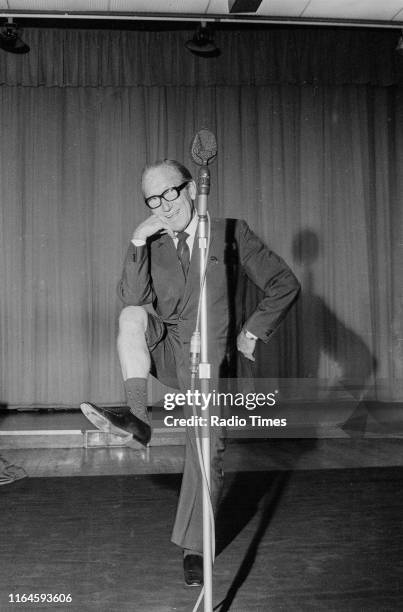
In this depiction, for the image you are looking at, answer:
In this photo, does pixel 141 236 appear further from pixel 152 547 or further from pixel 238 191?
pixel 238 191

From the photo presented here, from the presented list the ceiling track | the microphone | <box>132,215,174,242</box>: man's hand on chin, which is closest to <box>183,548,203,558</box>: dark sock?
<box>132,215,174,242</box>: man's hand on chin

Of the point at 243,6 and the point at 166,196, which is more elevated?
the point at 243,6

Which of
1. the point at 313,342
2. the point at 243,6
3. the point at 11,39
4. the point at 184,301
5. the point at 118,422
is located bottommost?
the point at 118,422

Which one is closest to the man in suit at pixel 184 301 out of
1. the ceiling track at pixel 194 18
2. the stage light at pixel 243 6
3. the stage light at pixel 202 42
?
the stage light at pixel 243 6

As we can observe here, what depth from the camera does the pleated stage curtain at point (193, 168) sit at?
20.2ft

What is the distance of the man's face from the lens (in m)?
2.29

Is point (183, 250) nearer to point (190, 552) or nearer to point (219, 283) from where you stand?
point (219, 283)

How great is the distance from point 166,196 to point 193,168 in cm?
417

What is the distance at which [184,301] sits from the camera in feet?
7.92

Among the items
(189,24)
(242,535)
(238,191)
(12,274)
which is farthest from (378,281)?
(242,535)

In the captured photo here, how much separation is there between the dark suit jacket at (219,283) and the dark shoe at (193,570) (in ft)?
2.33

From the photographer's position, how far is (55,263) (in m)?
6.33

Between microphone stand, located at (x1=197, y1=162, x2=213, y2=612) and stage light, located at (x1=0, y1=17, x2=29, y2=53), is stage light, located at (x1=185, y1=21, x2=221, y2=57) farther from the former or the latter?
microphone stand, located at (x1=197, y1=162, x2=213, y2=612)

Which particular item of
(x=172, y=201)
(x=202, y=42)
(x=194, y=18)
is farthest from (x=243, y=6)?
(x=172, y=201)
